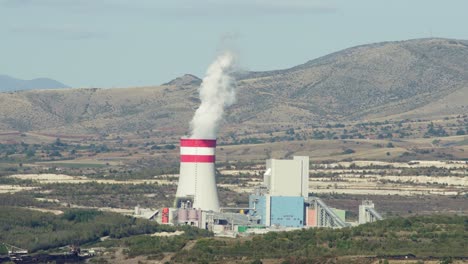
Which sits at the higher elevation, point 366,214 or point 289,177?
point 289,177

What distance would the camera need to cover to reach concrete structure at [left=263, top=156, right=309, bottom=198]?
148000 millimetres

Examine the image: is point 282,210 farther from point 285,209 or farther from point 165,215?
point 165,215

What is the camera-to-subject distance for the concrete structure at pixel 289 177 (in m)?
148

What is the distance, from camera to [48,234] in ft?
470

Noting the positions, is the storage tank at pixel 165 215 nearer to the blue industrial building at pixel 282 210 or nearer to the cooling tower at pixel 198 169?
the cooling tower at pixel 198 169

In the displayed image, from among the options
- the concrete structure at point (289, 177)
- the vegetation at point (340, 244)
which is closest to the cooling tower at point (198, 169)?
the concrete structure at point (289, 177)

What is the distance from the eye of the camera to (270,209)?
148 metres

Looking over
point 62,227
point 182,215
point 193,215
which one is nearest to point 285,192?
point 193,215

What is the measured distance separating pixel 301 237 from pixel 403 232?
10.3m

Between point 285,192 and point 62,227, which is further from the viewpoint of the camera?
point 62,227

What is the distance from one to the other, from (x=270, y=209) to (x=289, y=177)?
380cm

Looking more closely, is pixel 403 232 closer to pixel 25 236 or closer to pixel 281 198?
pixel 281 198

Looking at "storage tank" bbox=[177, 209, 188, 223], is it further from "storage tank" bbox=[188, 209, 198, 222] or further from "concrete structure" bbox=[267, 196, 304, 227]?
"concrete structure" bbox=[267, 196, 304, 227]

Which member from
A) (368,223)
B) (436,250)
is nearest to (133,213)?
(368,223)
